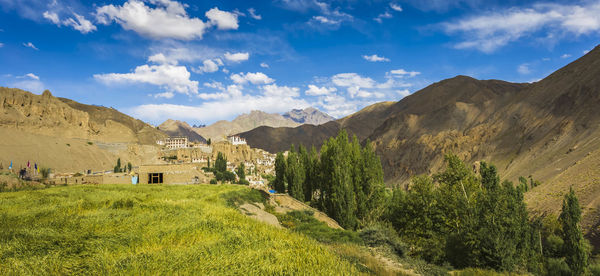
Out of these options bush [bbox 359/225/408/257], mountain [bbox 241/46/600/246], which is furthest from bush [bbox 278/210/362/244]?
mountain [bbox 241/46/600/246]

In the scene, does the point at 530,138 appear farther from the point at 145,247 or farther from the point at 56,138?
the point at 56,138

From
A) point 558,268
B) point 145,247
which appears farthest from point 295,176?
point 145,247

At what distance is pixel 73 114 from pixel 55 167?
47893 mm

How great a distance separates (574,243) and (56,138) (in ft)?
362

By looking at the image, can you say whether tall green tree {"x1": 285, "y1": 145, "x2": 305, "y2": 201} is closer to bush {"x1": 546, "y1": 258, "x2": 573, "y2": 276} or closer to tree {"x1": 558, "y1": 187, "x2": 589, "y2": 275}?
bush {"x1": 546, "y1": 258, "x2": 573, "y2": 276}

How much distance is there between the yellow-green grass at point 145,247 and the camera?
17.5 feet

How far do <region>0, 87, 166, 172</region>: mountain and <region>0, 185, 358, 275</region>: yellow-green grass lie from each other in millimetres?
72061

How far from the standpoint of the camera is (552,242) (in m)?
29.7

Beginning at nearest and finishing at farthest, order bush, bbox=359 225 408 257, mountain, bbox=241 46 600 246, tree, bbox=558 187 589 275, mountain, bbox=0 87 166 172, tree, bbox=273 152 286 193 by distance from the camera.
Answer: bush, bbox=359 225 408 257, tree, bbox=558 187 589 275, tree, bbox=273 152 286 193, mountain, bbox=241 46 600 246, mountain, bbox=0 87 166 172

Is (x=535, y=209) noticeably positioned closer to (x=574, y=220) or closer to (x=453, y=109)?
(x=574, y=220)

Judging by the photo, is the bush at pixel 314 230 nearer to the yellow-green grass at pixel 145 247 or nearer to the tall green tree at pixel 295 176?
the yellow-green grass at pixel 145 247

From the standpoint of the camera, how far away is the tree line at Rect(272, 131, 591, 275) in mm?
17906

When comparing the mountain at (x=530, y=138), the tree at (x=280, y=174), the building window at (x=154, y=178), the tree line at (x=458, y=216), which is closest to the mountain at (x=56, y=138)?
the building window at (x=154, y=178)

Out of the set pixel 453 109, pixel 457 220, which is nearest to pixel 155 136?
pixel 453 109
